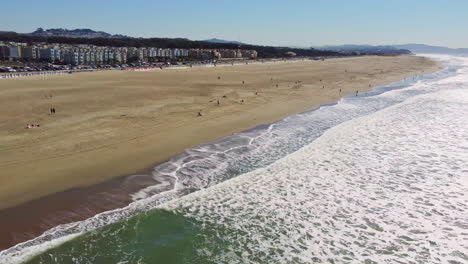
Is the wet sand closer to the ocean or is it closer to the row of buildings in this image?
the ocean

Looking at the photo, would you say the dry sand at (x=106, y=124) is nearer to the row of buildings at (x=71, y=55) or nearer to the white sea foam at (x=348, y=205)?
the white sea foam at (x=348, y=205)

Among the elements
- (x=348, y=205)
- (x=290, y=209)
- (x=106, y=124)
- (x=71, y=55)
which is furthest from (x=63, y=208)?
(x=71, y=55)

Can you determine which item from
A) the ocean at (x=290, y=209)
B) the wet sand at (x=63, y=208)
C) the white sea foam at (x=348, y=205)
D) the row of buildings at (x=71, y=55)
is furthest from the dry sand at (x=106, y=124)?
the row of buildings at (x=71, y=55)

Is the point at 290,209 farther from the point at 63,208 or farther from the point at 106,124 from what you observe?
the point at 106,124

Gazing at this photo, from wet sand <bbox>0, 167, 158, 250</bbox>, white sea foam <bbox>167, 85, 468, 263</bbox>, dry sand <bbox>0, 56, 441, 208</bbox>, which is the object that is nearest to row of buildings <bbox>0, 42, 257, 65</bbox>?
dry sand <bbox>0, 56, 441, 208</bbox>

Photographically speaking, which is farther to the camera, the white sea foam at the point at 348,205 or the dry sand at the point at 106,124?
the dry sand at the point at 106,124

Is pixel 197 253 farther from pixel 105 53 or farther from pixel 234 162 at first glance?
pixel 105 53
